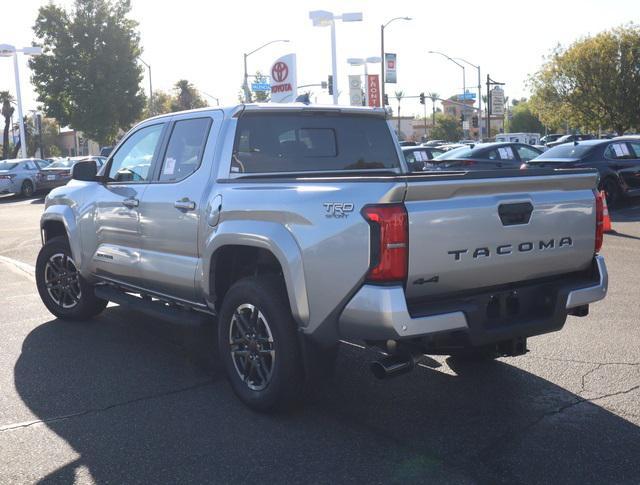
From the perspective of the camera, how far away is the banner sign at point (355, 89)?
38.0 m

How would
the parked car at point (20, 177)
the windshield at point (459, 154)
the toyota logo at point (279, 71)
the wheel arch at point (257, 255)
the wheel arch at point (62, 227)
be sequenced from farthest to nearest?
the toyota logo at point (279, 71), the parked car at point (20, 177), the windshield at point (459, 154), the wheel arch at point (62, 227), the wheel arch at point (257, 255)

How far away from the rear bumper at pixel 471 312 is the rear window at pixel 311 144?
5.81 ft

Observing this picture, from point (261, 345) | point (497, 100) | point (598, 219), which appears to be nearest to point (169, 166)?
point (261, 345)

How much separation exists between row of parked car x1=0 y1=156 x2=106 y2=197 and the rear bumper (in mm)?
25557

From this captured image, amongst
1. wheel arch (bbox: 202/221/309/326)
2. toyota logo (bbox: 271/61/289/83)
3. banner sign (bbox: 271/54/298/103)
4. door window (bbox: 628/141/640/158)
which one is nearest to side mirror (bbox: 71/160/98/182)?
wheel arch (bbox: 202/221/309/326)

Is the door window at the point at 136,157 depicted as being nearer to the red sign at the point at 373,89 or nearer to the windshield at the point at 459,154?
the windshield at the point at 459,154

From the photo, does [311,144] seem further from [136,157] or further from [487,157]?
[487,157]

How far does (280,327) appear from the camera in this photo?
14.0ft

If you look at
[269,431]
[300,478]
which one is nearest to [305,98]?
[269,431]

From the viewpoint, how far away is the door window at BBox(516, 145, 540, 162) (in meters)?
17.7

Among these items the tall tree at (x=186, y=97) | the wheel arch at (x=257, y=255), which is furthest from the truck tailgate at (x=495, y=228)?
the tall tree at (x=186, y=97)

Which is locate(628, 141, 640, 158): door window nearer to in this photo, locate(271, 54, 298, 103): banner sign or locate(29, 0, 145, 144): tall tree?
locate(271, 54, 298, 103): banner sign

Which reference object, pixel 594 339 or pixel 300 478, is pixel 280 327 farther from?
pixel 594 339

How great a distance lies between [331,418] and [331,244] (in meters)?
1.25
